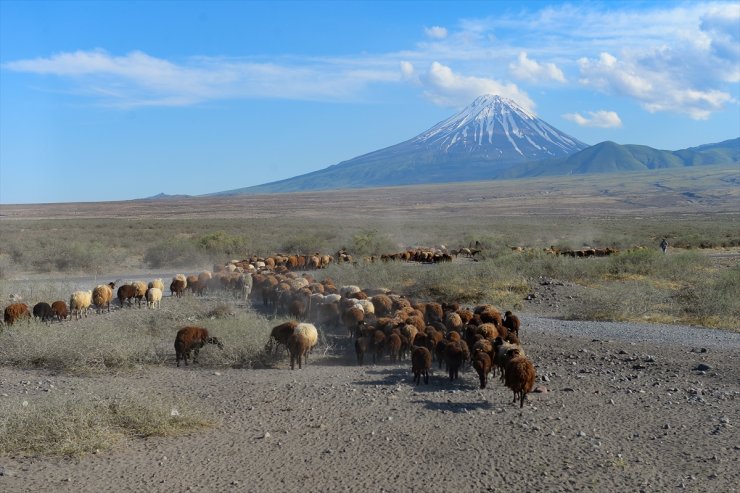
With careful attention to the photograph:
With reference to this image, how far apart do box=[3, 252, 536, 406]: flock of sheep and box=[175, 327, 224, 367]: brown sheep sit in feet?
0.06

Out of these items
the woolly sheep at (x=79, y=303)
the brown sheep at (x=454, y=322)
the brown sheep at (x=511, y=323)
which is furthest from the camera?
the woolly sheep at (x=79, y=303)

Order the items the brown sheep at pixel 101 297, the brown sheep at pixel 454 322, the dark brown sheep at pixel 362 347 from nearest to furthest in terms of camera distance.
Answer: the dark brown sheep at pixel 362 347 < the brown sheep at pixel 454 322 < the brown sheep at pixel 101 297

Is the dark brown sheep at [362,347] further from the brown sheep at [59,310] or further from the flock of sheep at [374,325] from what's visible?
the brown sheep at [59,310]

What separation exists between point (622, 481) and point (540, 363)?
5.27 metres

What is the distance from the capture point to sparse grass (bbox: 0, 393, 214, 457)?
724 centimetres

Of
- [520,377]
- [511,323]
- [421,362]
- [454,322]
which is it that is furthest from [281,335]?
[511,323]

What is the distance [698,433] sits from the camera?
7.98m

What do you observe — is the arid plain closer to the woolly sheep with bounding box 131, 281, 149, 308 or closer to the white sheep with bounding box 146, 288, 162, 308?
the white sheep with bounding box 146, 288, 162, 308

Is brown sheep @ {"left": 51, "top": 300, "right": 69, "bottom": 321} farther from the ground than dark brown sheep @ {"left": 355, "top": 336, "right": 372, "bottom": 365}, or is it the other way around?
brown sheep @ {"left": 51, "top": 300, "right": 69, "bottom": 321}

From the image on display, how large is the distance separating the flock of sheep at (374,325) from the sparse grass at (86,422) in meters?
3.40

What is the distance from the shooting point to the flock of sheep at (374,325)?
10.5 meters

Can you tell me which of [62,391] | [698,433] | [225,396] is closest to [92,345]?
[62,391]

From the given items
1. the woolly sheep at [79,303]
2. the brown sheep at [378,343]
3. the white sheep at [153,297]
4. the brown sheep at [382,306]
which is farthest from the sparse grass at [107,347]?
the white sheep at [153,297]

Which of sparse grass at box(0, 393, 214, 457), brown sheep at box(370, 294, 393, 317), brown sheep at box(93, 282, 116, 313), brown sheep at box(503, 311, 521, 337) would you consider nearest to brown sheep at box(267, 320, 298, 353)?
sparse grass at box(0, 393, 214, 457)
